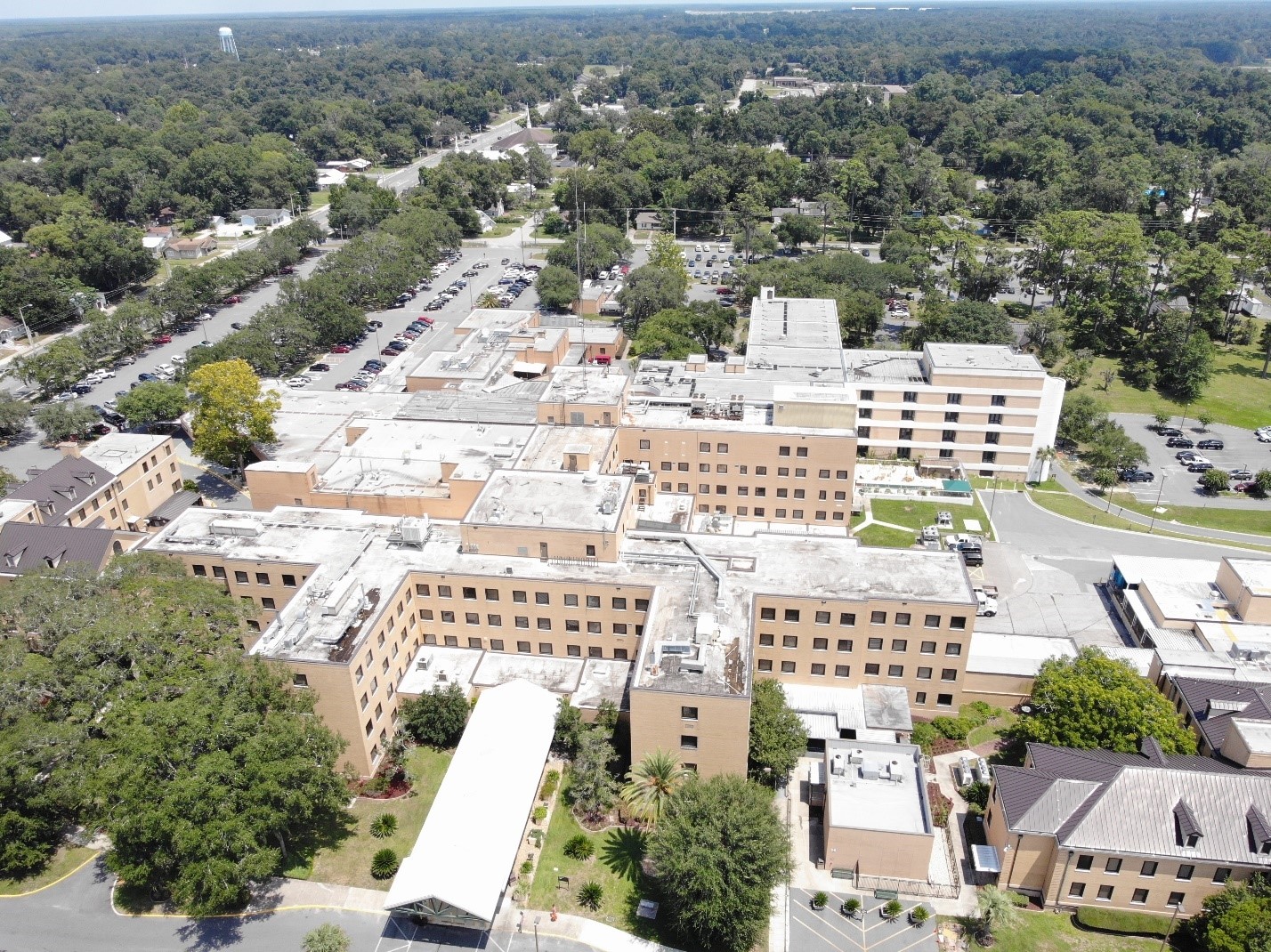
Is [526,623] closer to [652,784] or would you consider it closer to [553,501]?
[553,501]

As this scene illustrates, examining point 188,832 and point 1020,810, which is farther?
point 1020,810

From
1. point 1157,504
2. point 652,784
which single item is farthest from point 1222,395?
point 652,784

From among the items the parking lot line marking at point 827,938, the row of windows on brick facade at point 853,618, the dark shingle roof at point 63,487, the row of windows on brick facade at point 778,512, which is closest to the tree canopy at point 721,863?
the parking lot line marking at point 827,938

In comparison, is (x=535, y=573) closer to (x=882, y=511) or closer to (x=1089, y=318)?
(x=882, y=511)

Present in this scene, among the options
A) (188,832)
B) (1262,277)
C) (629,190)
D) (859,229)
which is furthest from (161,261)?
(1262,277)

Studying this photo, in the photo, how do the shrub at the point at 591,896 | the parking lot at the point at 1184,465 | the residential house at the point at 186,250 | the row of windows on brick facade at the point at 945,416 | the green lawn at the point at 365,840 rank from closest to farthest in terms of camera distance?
the shrub at the point at 591,896 → the green lawn at the point at 365,840 → the parking lot at the point at 1184,465 → the row of windows on brick facade at the point at 945,416 → the residential house at the point at 186,250

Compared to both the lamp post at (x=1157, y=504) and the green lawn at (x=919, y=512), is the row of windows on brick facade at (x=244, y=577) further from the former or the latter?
the lamp post at (x=1157, y=504)
